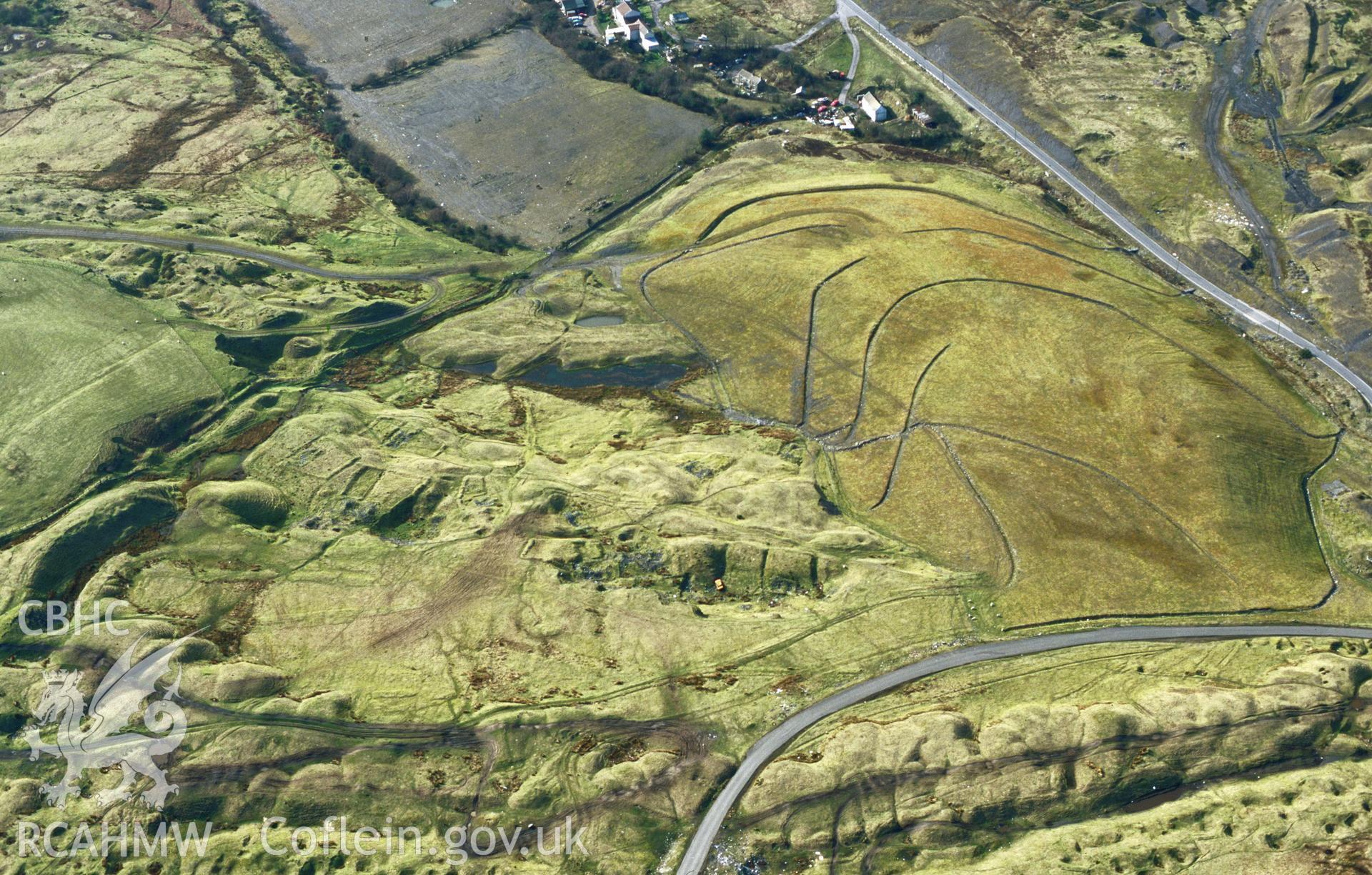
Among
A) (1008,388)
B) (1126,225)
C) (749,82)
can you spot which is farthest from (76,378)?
(1126,225)

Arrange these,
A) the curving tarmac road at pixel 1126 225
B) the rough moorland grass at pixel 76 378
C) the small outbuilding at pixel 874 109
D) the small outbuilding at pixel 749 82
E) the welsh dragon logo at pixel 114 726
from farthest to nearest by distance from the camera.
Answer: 1. the small outbuilding at pixel 749 82
2. the small outbuilding at pixel 874 109
3. the curving tarmac road at pixel 1126 225
4. the rough moorland grass at pixel 76 378
5. the welsh dragon logo at pixel 114 726

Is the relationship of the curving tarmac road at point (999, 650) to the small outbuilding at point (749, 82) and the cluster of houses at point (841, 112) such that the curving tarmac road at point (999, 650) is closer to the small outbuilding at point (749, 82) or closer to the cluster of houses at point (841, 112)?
the cluster of houses at point (841, 112)

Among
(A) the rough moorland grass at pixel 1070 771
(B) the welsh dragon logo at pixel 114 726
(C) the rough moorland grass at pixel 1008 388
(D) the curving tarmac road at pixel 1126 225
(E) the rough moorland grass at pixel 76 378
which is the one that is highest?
(D) the curving tarmac road at pixel 1126 225

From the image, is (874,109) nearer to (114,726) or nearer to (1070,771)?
(1070,771)

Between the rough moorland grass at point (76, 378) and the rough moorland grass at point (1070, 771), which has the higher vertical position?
the rough moorland grass at point (1070, 771)

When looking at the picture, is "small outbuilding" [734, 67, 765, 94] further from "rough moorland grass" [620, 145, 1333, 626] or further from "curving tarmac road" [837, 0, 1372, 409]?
"rough moorland grass" [620, 145, 1333, 626]

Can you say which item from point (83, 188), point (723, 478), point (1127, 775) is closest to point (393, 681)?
point (723, 478)

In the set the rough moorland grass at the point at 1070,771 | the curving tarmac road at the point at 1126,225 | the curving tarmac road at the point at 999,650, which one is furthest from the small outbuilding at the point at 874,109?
the rough moorland grass at the point at 1070,771

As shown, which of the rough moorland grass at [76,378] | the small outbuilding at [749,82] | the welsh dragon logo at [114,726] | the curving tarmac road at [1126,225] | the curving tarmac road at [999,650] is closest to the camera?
the welsh dragon logo at [114,726]
